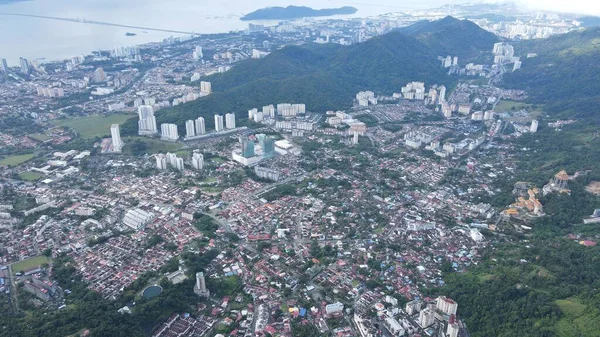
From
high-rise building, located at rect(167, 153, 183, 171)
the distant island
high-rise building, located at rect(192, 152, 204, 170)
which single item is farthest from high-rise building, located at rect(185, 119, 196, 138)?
the distant island

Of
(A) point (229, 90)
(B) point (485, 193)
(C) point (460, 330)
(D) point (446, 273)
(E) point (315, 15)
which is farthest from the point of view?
(E) point (315, 15)

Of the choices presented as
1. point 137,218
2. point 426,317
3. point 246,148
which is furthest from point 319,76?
point 426,317

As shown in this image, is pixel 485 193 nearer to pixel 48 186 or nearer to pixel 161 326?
pixel 161 326

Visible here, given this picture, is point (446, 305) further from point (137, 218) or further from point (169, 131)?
point (169, 131)

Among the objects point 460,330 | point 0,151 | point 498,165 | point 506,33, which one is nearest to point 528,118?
point 498,165

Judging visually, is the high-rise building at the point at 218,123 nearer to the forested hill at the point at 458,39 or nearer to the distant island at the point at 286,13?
the forested hill at the point at 458,39

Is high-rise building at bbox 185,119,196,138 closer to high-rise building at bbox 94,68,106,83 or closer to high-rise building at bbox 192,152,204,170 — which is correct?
high-rise building at bbox 192,152,204,170
